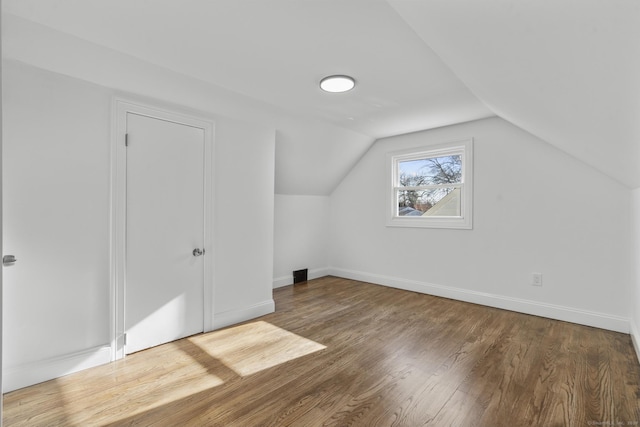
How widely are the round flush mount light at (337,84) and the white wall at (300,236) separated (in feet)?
6.98

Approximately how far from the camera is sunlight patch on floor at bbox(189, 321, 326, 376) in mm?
2404

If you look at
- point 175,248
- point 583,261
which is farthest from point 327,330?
point 583,261

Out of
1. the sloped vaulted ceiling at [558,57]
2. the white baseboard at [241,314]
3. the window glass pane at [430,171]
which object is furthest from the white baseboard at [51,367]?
the window glass pane at [430,171]

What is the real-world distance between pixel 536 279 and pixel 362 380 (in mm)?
2460

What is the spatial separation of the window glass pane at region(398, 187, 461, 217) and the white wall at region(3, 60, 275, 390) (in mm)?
3328

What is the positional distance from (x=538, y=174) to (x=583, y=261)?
0.97 metres

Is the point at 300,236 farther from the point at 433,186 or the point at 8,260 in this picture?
the point at 8,260

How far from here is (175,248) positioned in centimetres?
279

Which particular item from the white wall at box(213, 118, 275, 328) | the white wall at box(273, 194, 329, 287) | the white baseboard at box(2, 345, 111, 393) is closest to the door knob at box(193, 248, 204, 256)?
the white wall at box(213, 118, 275, 328)

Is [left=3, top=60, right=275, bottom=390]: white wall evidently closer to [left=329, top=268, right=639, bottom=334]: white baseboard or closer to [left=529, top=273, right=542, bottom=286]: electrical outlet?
[left=329, top=268, right=639, bottom=334]: white baseboard

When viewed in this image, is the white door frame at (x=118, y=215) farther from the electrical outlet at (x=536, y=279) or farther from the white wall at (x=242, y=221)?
the electrical outlet at (x=536, y=279)

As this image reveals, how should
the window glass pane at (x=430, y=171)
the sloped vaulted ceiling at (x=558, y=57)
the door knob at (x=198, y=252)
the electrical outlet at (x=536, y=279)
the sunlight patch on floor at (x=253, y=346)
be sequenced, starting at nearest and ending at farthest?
1. the sloped vaulted ceiling at (x=558, y=57)
2. the sunlight patch on floor at (x=253, y=346)
3. the door knob at (x=198, y=252)
4. the electrical outlet at (x=536, y=279)
5. the window glass pane at (x=430, y=171)

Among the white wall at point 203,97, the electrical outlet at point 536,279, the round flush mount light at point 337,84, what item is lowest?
the electrical outlet at point 536,279

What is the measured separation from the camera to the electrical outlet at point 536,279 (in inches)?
135
